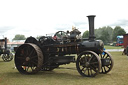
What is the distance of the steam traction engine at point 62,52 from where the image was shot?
324 inches

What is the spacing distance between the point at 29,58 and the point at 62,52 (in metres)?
1.64

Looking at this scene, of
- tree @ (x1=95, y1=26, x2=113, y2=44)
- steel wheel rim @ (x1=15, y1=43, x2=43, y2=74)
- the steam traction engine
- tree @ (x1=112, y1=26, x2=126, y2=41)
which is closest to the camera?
the steam traction engine

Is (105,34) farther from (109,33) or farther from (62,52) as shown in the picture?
(62,52)

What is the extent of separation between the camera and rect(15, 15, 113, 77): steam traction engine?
324 inches

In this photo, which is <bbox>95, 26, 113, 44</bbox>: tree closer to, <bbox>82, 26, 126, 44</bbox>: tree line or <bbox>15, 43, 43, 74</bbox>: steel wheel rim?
<bbox>82, 26, 126, 44</bbox>: tree line

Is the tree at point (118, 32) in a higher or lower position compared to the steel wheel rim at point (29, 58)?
higher

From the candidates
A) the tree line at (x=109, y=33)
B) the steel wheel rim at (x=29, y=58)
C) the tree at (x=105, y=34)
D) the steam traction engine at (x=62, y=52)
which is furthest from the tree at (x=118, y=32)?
the steel wheel rim at (x=29, y=58)

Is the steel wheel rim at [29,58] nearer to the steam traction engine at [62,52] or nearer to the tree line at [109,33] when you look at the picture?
the steam traction engine at [62,52]

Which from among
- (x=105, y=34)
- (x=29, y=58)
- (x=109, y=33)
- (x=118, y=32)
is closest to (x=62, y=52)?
(x=29, y=58)

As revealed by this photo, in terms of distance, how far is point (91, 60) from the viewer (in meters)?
8.02

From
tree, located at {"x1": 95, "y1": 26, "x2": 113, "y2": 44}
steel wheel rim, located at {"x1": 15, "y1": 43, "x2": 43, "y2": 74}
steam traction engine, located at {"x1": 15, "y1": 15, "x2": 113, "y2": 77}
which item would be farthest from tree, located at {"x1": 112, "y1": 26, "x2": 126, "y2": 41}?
steel wheel rim, located at {"x1": 15, "y1": 43, "x2": 43, "y2": 74}

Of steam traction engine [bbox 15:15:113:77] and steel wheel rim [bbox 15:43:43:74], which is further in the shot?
steel wheel rim [bbox 15:43:43:74]

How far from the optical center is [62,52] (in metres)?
9.12

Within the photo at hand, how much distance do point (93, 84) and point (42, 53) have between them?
143 inches
